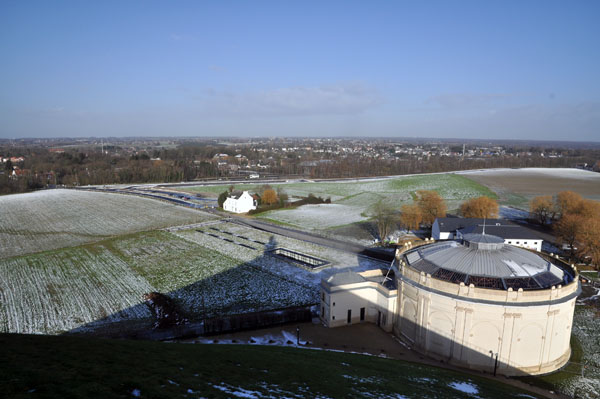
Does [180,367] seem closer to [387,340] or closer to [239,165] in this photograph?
[387,340]

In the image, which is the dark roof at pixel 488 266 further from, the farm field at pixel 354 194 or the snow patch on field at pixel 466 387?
the farm field at pixel 354 194

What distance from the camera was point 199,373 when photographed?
53.4ft

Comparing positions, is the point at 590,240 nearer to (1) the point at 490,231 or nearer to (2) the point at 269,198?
(1) the point at 490,231

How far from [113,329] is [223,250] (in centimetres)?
2369

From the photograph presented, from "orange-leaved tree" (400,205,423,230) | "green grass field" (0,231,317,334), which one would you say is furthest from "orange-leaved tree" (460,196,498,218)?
"green grass field" (0,231,317,334)

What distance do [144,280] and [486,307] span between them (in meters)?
34.4

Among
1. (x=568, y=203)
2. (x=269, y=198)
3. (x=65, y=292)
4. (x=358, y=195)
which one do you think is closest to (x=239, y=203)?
(x=269, y=198)

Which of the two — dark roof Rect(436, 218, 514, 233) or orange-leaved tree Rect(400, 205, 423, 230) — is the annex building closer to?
dark roof Rect(436, 218, 514, 233)

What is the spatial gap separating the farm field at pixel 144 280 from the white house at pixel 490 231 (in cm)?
1529

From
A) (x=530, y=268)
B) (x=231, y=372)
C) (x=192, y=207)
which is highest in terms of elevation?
(x=530, y=268)

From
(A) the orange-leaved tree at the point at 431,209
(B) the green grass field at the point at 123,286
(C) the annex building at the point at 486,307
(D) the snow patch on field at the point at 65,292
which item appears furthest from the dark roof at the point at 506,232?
(D) the snow patch on field at the point at 65,292

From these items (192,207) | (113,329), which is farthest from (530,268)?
(192,207)

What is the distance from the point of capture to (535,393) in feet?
74.5

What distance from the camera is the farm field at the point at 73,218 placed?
193ft
